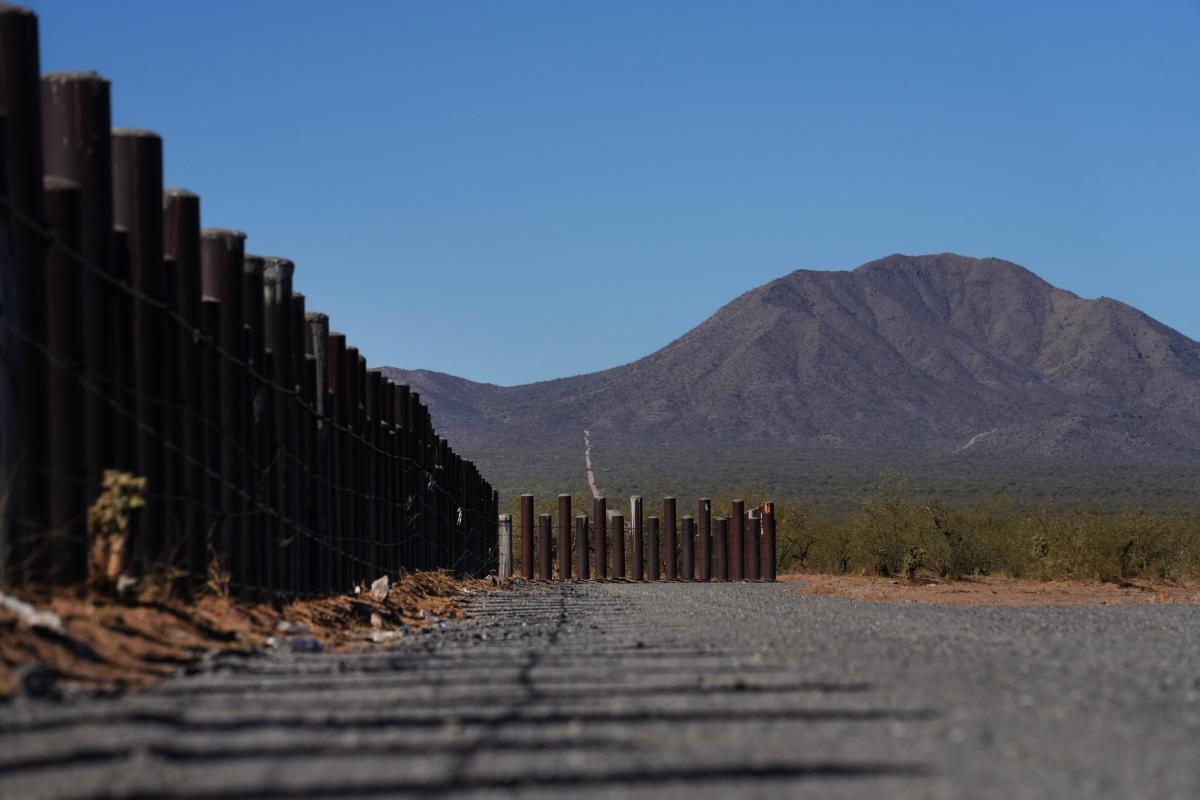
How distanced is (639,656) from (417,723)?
10.5 ft

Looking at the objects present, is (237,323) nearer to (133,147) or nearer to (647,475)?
(133,147)

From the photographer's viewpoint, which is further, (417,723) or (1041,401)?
(1041,401)

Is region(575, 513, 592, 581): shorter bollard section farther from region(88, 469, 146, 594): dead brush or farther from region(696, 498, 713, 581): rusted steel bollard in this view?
region(88, 469, 146, 594): dead brush

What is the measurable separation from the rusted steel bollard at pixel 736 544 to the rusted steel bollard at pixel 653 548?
59.0 inches

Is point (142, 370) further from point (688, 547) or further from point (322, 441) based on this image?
point (688, 547)

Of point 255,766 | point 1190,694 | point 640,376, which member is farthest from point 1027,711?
point 640,376

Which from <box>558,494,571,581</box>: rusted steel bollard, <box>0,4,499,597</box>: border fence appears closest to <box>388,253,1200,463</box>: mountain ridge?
<box>558,494,571,581</box>: rusted steel bollard

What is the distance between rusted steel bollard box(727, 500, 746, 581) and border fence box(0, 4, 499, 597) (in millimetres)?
18699

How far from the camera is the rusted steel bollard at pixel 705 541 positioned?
32719mm

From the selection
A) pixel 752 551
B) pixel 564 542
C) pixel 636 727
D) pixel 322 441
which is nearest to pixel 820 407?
pixel 752 551

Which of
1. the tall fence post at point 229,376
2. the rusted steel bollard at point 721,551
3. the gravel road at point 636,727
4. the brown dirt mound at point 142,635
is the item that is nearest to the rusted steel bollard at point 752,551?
the rusted steel bollard at point 721,551

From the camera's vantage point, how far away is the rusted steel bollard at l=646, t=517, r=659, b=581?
32875 millimetres

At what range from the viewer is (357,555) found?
16.1 metres

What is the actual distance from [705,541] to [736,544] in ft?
2.06
